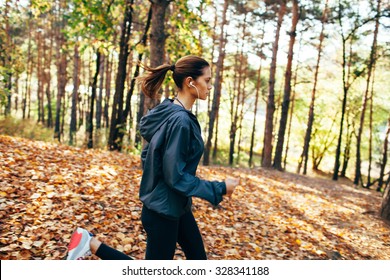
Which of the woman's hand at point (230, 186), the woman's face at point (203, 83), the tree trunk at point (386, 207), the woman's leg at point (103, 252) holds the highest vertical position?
the woman's face at point (203, 83)

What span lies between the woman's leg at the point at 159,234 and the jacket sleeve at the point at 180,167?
335 millimetres

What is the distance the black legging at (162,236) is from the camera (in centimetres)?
225

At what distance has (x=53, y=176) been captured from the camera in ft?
19.0

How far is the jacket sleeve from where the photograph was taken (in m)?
2.06

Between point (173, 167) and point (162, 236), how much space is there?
59 cm

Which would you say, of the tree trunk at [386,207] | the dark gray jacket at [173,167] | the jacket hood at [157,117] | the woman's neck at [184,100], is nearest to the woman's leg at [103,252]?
the dark gray jacket at [173,167]

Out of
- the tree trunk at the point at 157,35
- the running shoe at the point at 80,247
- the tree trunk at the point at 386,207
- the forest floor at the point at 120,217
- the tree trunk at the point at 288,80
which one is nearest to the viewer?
the running shoe at the point at 80,247

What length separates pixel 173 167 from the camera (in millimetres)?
2049

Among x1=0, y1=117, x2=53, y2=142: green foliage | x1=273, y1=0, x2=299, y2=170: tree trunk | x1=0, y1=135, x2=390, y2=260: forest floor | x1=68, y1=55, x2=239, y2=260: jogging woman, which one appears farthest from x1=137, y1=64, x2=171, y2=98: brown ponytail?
x1=273, y1=0, x2=299, y2=170: tree trunk

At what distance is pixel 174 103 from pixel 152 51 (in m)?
4.85

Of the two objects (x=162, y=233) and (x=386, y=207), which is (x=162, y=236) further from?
(x=386, y=207)

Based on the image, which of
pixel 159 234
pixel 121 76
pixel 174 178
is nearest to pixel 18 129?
pixel 121 76

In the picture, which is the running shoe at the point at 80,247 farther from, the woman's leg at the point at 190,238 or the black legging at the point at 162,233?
the woman's leg at the point at 190,238

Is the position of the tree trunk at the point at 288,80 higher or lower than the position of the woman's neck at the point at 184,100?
higher
